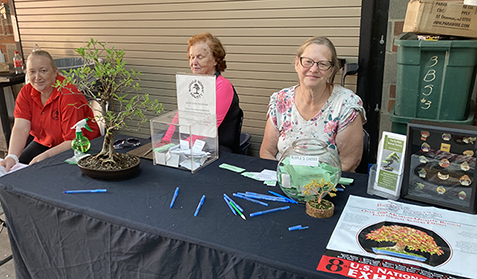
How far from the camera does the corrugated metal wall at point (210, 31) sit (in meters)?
3.06

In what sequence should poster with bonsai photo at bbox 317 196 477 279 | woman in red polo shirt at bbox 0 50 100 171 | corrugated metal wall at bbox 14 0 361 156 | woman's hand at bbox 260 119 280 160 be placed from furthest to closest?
corrugated metal wall at bbox 14 0 361 156
woman in red polo shirt at bbox 0 50 100 171
woman's hand at bbox 260 119 280 160
poster with bonsai photo at bbox 317 196 477 279

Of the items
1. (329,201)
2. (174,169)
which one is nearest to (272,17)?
(174,169)

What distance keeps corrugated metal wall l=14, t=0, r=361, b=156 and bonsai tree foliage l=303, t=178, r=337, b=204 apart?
6.35ft

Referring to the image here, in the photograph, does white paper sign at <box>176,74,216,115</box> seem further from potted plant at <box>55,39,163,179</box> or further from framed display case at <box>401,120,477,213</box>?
framed display case at <box>401,120,477,213</box>

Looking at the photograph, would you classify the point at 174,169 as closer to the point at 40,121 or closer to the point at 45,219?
the point at 45,219

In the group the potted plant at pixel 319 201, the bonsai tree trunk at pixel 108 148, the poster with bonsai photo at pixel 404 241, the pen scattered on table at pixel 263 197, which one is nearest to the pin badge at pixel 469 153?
the poster with bonsai photo at pixel 404 241

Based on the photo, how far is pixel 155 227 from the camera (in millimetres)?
1311

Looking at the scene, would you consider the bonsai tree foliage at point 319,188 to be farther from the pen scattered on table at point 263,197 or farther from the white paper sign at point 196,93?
the white paper sign at point 196,93

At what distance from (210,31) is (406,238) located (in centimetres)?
285

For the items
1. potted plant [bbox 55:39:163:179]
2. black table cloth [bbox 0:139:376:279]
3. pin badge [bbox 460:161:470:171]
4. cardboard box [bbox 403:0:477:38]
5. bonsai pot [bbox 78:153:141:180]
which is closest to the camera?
black table cloth [bbox 0:139:376:279]

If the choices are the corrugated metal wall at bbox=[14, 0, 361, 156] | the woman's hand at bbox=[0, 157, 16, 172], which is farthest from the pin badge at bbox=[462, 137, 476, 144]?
the woman's hand at bbox=[0, 157, 16, 172]

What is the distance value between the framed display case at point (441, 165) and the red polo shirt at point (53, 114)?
202 centimetres

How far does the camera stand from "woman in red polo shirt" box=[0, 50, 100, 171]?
249cm

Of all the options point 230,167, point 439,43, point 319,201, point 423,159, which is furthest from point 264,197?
point 439,43
